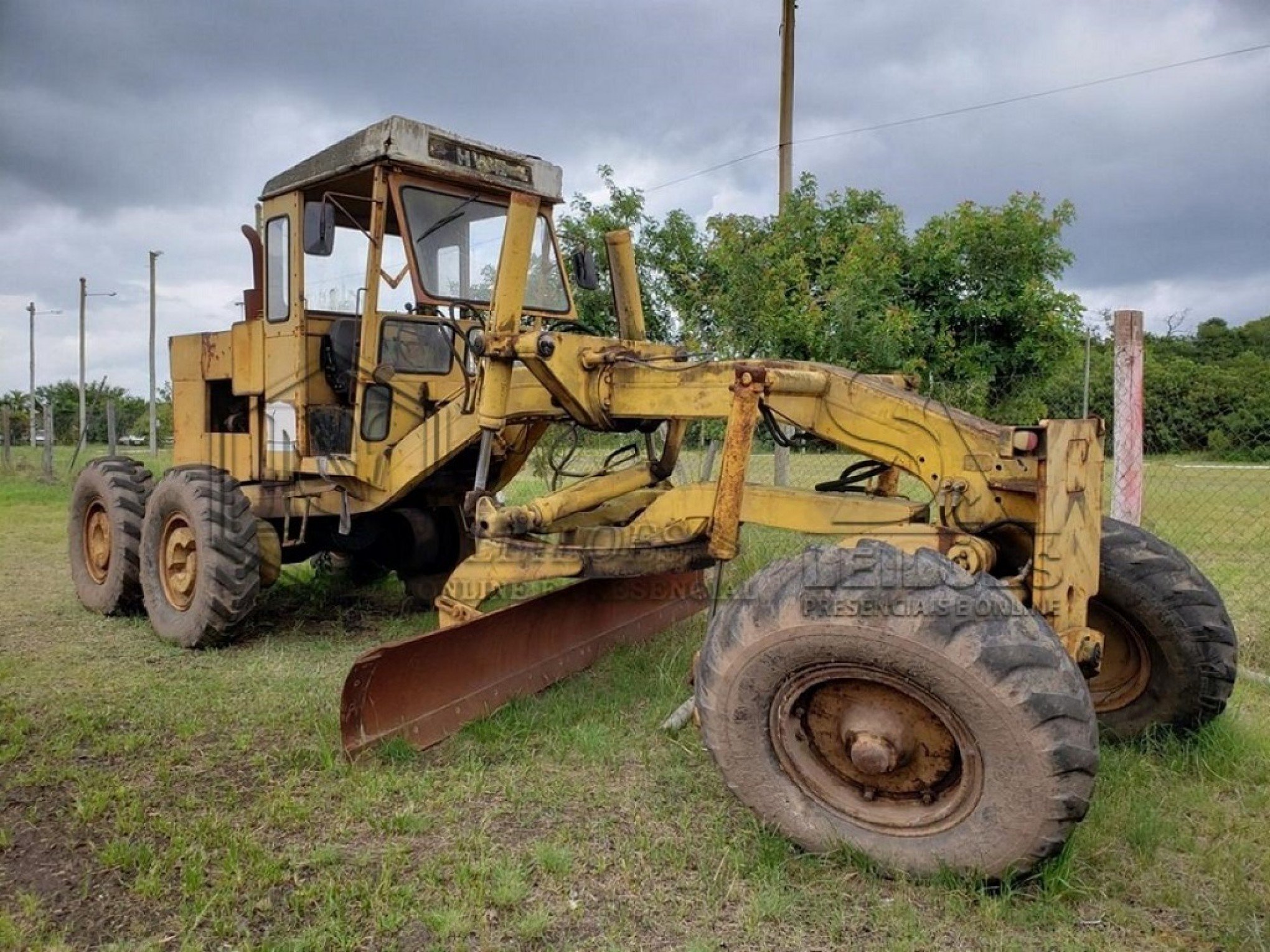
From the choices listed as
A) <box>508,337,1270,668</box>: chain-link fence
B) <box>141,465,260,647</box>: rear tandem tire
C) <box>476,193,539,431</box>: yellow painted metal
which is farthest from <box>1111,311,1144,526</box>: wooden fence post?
<box>141,465,260,647</box>: rear tandem tire

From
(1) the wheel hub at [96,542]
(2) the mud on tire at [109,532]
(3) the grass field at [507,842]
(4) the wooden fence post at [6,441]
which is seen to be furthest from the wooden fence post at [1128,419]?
(4) the wooden fence post at [6,441]

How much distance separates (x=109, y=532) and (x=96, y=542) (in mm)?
413

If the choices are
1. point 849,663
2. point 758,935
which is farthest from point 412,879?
point 849,663

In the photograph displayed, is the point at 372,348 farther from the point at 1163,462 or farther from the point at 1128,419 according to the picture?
the point at 1163,462

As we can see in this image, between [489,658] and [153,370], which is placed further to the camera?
[153,370]

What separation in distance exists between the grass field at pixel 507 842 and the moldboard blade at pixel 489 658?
12 centimetres

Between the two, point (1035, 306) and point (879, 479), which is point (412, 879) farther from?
point (1035, 306)

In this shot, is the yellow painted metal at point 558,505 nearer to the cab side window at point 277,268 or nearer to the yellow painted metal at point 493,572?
the yellow painted metal at point 493,572

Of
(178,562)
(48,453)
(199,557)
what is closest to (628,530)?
(199,557)

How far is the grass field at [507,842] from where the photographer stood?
269 cm

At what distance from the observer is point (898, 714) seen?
2986mm

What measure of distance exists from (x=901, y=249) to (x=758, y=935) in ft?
26.0

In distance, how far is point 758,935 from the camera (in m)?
2.66

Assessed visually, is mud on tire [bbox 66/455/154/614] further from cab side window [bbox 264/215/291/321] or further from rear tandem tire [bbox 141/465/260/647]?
cab side window [bbox 264/215/291/321]
